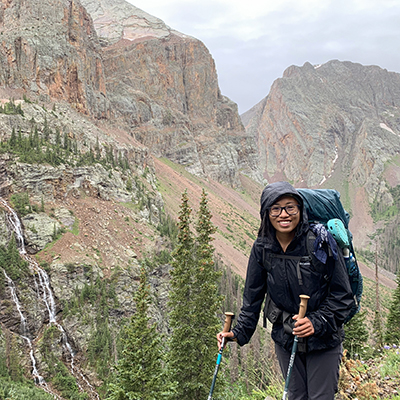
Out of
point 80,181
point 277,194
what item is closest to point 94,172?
point 80,181

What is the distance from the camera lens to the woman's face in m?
2.90

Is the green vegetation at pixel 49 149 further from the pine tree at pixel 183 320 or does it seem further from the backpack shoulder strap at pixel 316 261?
the backpack shoulder strap at pixel 316 261

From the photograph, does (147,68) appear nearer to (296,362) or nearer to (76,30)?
(76,30)

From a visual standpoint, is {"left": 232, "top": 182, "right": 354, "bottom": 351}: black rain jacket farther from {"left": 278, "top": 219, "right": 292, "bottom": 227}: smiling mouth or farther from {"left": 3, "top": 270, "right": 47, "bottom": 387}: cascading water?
{"left": 3, "top": 270, "right": 47, "bottom": 387}: cascading water

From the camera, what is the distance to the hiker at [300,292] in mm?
2717

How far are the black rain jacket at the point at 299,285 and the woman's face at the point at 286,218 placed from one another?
0.04m

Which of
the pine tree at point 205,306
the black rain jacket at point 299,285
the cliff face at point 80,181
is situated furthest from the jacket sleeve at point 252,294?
the cliff face at point 80,181

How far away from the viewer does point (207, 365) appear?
1277 centimetres

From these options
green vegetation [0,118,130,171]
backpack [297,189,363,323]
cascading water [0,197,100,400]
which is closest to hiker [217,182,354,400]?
backpack [297,189,363,323]

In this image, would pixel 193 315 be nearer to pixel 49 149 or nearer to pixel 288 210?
pixel 288 210

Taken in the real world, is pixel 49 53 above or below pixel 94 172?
above

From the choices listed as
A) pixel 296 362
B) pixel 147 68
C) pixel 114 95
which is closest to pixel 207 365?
pixel 296 362

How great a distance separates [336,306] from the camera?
2.72m

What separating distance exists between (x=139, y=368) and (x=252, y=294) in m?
9.59
